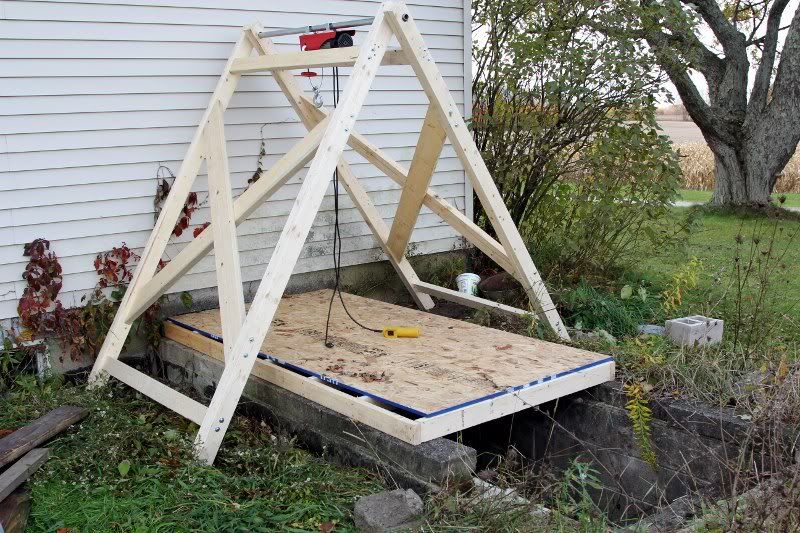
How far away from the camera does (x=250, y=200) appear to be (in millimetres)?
4613

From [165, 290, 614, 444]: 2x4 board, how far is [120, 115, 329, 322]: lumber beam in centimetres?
48

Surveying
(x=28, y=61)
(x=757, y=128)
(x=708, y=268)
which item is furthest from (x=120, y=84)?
(x=757, y=128)

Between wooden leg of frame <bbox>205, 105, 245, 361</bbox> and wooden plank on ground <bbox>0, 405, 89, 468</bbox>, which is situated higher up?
wooden leg of frame <bbox>205, 105, 245, 361</bbox>

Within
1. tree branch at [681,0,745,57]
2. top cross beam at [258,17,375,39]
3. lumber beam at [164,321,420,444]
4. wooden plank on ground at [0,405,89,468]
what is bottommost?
wooden plank on ground at [0,405,89,468]

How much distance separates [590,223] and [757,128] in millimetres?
6498

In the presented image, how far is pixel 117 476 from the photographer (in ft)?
12.7

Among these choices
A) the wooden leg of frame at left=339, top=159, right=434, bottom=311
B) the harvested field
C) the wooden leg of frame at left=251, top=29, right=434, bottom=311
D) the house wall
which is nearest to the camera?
the house wall

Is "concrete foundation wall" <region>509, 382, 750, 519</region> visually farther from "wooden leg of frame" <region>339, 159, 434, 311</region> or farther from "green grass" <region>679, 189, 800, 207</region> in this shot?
"green grass" <region>679, 189, 800, 207</region>

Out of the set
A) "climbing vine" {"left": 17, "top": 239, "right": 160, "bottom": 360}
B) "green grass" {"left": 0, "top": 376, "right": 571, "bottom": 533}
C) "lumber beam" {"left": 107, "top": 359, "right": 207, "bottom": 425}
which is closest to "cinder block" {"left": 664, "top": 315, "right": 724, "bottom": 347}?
"green grass" {"left": 0, "top": 376, "right": 571, "bottom": 533}

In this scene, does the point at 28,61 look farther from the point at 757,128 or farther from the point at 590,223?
the point at 757,128

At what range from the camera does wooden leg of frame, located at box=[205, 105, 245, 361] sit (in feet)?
14.0

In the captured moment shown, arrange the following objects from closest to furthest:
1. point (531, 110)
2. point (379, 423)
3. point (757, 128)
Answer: point (379, 423) < point (531, 110) < point (757, 128)

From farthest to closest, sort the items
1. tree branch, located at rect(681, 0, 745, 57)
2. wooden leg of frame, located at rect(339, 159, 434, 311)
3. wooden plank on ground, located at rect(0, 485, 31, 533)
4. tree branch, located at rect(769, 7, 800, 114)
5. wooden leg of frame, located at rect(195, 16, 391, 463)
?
tree branch, located at rect(681, 0, 745, 57) < tree branch, located at rect(769, 7, 800, 114) < wooden leg of frame, located at rect(339, 159, 434, 311) < wooden leg of frame, located at rect(195, 16, 391, 463) < wooden plank on ground, located at rect(0, 485, 31, 533)

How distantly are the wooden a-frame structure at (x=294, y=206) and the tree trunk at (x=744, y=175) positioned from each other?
25.0 ft
